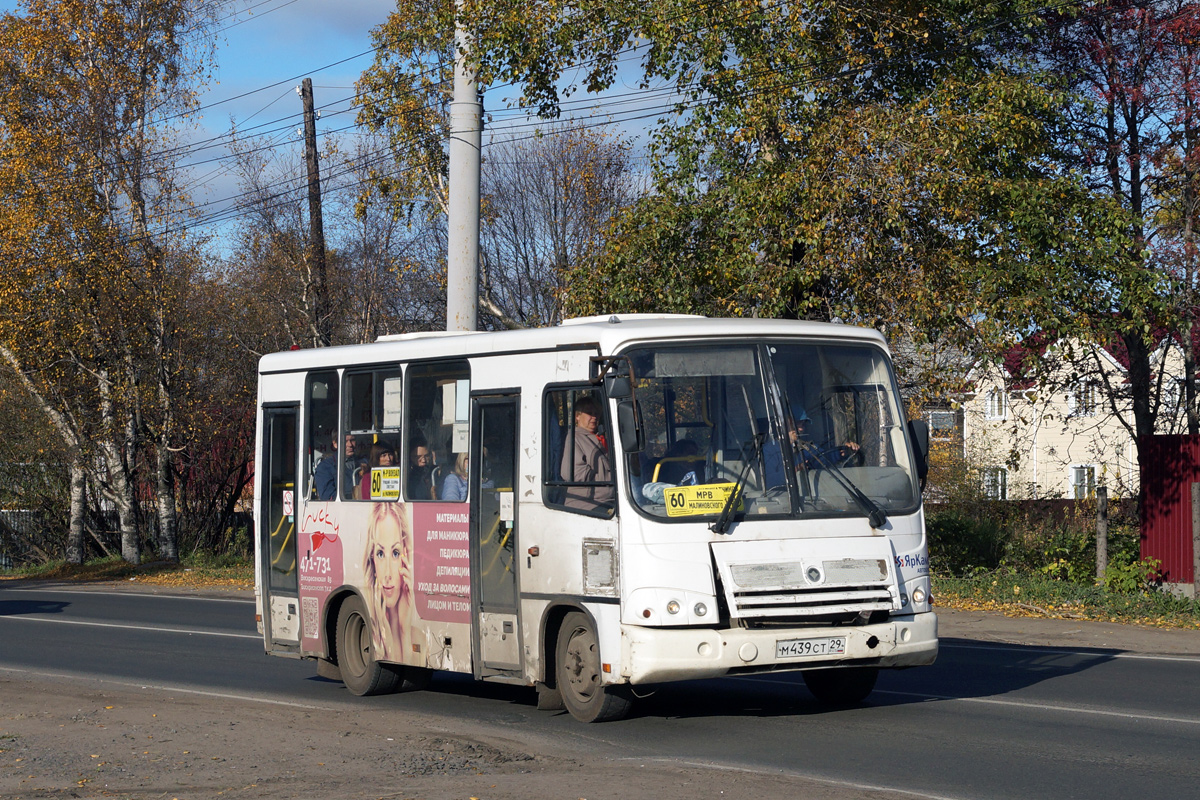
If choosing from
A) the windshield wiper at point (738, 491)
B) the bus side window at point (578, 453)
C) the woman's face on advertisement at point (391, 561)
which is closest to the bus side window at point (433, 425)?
the woman's face on advertisement at point (391, 561)

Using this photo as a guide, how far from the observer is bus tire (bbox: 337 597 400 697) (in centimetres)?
1230

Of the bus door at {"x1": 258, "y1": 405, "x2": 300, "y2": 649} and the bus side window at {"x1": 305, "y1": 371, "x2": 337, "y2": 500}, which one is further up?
the bus side window at {"x1": 305, "y1": 371, "x2": 337, "y2": 500}

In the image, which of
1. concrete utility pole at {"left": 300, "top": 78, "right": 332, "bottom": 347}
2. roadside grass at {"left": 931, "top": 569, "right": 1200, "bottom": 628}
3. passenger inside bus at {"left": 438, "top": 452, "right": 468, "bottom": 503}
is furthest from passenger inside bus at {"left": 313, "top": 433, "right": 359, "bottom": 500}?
concrete utility pole at {"left": 300, "top": 78, "right": 332, "bottom": 347}

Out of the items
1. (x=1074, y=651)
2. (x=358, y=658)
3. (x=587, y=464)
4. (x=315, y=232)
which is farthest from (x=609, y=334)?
Answer: (x=315, y=232)

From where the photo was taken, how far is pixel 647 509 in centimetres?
948

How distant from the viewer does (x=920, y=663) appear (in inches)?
392

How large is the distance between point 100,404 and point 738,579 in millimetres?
29872

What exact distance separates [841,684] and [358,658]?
414 centimetres

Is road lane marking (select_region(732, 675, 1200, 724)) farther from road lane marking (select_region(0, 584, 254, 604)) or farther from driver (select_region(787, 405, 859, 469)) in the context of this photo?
road lane marking (select_region(0, 584, 254, 604))

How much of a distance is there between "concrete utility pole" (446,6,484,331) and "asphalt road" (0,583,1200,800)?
17.9 feet

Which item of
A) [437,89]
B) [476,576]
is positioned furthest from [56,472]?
[476,576]

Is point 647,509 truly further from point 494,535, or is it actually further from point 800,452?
point 494,535

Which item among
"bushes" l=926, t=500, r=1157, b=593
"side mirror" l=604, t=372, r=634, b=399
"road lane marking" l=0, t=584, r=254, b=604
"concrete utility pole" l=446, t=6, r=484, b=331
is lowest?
"road lane marking" l=0, t=584, r=254, b=604

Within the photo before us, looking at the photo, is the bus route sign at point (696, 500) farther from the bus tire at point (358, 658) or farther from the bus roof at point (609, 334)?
the bus tire at point (358, 658)
